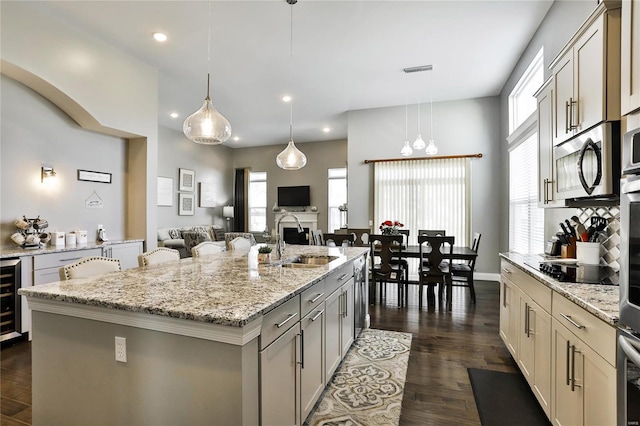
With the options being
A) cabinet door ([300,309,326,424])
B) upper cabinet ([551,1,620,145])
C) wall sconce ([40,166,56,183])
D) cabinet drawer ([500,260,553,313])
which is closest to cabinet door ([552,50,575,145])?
upper cabinet ([551,1,620,145])

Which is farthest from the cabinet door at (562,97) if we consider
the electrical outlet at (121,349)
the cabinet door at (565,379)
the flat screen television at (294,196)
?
the flat screen television at (294,196)

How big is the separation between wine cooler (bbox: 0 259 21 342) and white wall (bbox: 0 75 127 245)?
0.74 m

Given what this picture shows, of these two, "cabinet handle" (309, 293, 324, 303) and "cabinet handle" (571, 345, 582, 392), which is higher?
"cabinet handle" (309, 293, 324, 303)

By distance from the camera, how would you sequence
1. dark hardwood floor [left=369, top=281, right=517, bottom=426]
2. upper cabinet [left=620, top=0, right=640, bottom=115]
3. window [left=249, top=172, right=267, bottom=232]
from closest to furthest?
upper cabinet [left=620, top=0, right=640, bottom=115] < dark hardwood floor [left=369, top=281, right=517, bottom=426] < window [left=249, top=172, right=267, bottom=232]

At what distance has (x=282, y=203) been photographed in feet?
31.4

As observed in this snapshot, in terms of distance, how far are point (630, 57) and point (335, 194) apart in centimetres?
792

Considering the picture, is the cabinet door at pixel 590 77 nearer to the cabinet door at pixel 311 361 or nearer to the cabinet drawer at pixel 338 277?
the cabinet drawer at pixel 338 277

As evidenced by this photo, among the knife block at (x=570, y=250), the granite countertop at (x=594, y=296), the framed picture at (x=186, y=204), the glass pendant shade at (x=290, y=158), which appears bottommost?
the granite countertop at (x=594, y=296)

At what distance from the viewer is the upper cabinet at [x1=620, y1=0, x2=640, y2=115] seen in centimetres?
135

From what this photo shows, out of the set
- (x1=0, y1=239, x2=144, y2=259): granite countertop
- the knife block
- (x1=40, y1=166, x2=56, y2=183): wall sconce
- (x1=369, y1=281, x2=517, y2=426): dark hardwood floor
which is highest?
(x1=40, y1=166, x2=56, y2=183): wall sconce

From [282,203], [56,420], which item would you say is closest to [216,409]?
[56,420]

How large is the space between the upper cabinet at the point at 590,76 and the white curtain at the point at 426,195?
400 centimetres

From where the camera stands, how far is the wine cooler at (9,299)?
9.71 ft

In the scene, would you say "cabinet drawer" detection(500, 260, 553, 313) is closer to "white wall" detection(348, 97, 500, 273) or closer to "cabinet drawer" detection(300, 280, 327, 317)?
"cabinet drawer" detection(300, 280, 327, 317)
